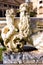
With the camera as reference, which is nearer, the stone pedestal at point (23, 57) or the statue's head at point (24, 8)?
the stone pedestal at point (23, 57)

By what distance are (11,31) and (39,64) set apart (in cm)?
81

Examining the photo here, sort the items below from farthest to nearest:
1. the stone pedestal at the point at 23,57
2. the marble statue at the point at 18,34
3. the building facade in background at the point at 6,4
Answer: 1. the building facade in background at the point at 6,4
2. the marble statue at the point at 18,34
3. the stone pedestal at the point at 23,57

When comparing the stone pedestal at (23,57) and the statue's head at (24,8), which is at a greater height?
the statue's head at (24,8)

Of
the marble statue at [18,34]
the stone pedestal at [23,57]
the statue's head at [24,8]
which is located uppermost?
the statue's head at [24,8]

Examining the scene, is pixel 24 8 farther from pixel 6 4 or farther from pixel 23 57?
pixel 6 4

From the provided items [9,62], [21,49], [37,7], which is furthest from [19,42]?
[37,7]

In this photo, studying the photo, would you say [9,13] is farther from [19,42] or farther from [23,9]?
[19,42]

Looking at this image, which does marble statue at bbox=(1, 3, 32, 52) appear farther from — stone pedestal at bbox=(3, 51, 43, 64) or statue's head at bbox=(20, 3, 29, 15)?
stone pedestal at bbox=(3, 51, 43, 64)

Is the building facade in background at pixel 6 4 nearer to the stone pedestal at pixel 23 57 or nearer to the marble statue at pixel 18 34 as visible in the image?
the marble statue at pixel 18 34

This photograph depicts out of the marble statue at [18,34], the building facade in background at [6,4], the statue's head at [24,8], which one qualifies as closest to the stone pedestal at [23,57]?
the marble statue at [18,34]

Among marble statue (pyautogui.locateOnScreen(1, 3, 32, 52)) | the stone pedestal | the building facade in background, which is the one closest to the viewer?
the stone pedestal

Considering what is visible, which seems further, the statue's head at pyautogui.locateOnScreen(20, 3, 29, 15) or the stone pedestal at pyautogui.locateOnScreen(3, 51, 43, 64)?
the statue's head at pyautogui.locateOnScreen(20, 3, 29, 15)

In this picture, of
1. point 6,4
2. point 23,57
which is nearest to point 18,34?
point 23,57

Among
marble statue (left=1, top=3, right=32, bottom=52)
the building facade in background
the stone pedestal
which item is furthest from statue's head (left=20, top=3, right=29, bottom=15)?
the building facade in background
